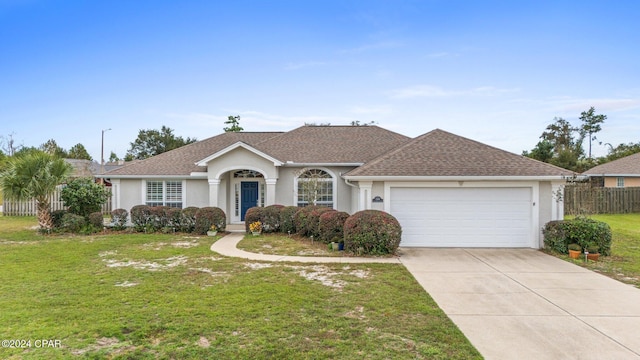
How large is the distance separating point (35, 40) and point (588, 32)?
2677 cm

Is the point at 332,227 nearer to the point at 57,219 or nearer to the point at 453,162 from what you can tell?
the point at 453,162

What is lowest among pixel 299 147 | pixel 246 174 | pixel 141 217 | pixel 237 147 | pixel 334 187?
pixel 141 217

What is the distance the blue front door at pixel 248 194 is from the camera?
17.2 m

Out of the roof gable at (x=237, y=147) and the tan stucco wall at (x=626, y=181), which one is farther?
the tan stucco wall at (x=626, y=181)

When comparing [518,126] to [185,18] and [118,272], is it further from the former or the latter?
[118,272]

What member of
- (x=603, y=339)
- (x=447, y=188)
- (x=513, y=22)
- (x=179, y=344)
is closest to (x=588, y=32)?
(x=513, y=22)

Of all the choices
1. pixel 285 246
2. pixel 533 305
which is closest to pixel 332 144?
pixel 285 246

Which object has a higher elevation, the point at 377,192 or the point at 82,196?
the point at 377,192

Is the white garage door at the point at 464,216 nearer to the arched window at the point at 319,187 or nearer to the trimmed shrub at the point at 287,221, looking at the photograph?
the trimmed shrub at the point at 287,221

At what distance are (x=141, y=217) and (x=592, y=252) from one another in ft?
55.6

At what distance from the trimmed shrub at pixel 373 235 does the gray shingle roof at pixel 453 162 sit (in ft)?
6.53

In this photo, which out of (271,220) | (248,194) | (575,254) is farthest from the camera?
(248,194)

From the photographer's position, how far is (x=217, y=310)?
18.5 ft

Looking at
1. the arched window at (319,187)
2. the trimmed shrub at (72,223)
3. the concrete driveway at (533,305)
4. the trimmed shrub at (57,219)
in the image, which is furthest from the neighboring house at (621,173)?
the trimmed shrub at (57,219)
